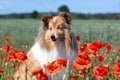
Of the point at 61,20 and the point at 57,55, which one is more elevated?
the point at 61,20

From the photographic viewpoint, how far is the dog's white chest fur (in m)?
8.30

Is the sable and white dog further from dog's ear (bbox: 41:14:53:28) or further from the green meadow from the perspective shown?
the green meadow

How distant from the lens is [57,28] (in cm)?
855

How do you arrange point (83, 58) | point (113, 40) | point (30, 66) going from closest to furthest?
point (83, 58)
point (30, 66)
point (113, 40)

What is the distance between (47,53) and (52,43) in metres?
0.20

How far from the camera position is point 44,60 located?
830 cm

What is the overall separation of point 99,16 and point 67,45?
5772cm

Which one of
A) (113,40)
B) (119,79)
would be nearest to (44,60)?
(119,79)

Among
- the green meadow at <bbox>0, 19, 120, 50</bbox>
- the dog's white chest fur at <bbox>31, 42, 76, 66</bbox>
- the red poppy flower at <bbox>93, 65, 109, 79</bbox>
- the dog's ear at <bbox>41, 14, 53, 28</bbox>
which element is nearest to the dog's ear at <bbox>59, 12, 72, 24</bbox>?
the dog's ear at <bbox>41, 14, 53, 28</bbox>

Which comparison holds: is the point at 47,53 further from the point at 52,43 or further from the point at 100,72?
the point at 100,72

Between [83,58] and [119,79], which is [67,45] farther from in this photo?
[83,58]

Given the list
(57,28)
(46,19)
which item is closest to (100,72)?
(57,28)

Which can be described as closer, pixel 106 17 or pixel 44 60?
pixel 44 60

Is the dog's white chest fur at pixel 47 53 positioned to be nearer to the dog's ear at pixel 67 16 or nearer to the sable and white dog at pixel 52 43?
the sable and white dog at pixel 52 43
